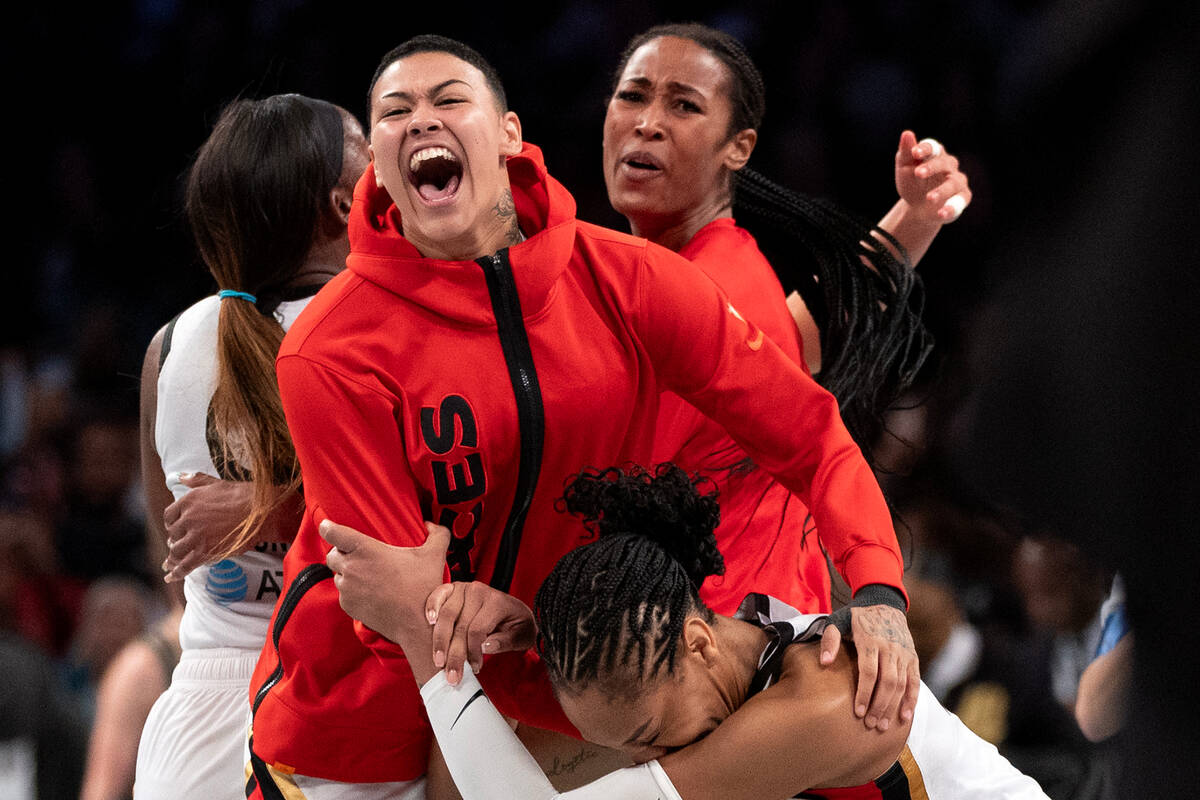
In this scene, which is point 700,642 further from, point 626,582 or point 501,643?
point 501,643

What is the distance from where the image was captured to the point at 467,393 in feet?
6.77

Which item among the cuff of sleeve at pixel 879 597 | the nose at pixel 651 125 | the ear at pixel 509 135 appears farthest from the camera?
the nose at pixel 651 125

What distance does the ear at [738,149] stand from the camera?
2.79 meters

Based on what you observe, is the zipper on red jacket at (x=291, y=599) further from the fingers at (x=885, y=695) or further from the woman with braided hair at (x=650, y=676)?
the fingers at (x=885, y=695)

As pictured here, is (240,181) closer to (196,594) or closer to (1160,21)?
(196,594)

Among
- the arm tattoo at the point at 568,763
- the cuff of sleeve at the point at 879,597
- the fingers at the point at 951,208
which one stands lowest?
the arm tattoo at the point at 568,763

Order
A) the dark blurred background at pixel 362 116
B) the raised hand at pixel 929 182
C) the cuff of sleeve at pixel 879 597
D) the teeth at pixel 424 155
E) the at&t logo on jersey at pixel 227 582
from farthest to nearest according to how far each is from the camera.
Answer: the dark blurred background at pixel 362 116 → the raised hand at pixel 929 182 → the at&t logo on jersey at pixel 227 582 → the teeth at pixel 424 155 → the cuff of sleeve at pixel 879 597

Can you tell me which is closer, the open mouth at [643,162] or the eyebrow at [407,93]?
the eyebrow at [407,93]

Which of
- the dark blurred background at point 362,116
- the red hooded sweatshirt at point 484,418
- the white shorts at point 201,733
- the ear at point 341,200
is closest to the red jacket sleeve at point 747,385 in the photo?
the red hooded sweatshirt at point 484,418

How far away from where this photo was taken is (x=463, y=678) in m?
1.97

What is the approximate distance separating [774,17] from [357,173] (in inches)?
146

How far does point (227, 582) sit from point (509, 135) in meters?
0.94

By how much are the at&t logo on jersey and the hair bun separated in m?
0.75

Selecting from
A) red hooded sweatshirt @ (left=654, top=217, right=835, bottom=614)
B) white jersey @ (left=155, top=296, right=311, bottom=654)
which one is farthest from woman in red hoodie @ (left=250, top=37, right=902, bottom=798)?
white jersey @ (left=155, top=296, right=311, bottom=654)
